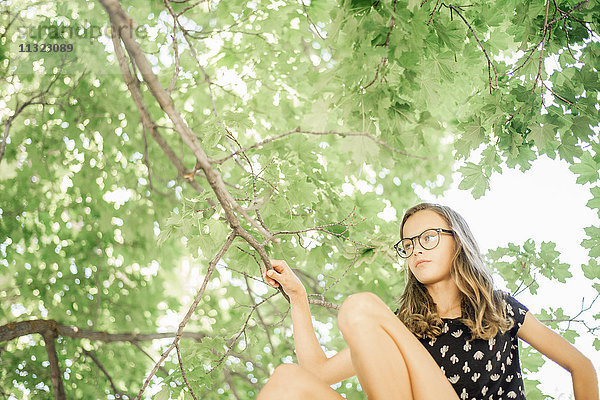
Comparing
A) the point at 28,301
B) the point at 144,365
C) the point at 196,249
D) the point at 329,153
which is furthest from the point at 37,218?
the point at 196,249

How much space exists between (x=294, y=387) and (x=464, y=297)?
827 millimetres

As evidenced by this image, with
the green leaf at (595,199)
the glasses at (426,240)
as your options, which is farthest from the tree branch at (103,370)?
the green leaf at (595,199)

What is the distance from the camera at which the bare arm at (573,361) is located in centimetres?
174

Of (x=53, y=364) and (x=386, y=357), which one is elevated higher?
(x=53, y=364)

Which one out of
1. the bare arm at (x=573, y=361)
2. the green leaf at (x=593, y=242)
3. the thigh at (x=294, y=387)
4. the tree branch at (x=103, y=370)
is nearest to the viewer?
the thigh at (x=294, y=387)

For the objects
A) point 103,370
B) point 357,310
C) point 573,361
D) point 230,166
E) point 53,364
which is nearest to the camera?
point 357,310

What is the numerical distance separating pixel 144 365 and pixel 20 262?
53.0 inches

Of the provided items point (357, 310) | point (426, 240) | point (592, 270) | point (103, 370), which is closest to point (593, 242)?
point (592, 270)

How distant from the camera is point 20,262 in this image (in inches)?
167

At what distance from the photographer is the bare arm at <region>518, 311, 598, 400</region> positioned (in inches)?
68.6

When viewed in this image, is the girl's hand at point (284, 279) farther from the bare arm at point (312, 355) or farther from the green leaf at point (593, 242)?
the green leaf at point (593, 242)

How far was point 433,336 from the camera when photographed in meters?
1.92

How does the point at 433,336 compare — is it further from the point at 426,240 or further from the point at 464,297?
the point at 426,240

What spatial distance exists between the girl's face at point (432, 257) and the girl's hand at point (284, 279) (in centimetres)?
47
